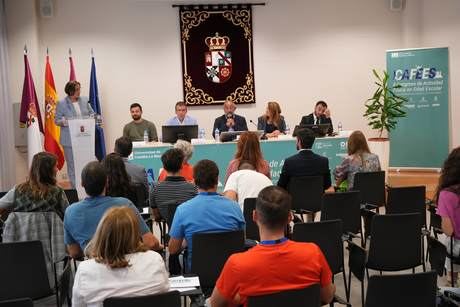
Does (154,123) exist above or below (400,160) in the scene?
above

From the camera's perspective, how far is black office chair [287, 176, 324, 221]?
5.35 metres

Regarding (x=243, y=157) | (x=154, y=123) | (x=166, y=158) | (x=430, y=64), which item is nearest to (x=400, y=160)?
(x=430, y=64)

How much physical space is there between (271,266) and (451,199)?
1.92 meters

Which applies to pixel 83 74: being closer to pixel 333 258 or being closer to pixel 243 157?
pixel 243 157

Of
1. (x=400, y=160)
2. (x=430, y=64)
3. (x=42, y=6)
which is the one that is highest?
(x=42, y=6)

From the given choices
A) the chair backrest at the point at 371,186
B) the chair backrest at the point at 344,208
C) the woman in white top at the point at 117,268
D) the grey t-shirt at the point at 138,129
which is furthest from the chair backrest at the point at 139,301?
the grey t-shirt at the point at 138,129

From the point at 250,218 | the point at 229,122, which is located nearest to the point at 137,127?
the point at 229,122

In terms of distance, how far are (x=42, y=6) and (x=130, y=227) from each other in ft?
25.1

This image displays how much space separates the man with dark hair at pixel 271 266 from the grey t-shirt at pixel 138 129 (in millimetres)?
6651

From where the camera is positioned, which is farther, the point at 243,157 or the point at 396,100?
the point at 396,100

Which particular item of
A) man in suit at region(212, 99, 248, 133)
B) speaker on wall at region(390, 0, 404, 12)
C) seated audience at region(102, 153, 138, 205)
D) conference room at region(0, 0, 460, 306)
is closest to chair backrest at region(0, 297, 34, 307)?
seated audience at region(102, 153, 138, 205)

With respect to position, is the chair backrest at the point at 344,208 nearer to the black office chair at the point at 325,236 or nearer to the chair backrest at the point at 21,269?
the black office chair at the point at 325,236

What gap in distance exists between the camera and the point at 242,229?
11.9ft

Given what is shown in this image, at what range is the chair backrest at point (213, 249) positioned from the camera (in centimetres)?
341
